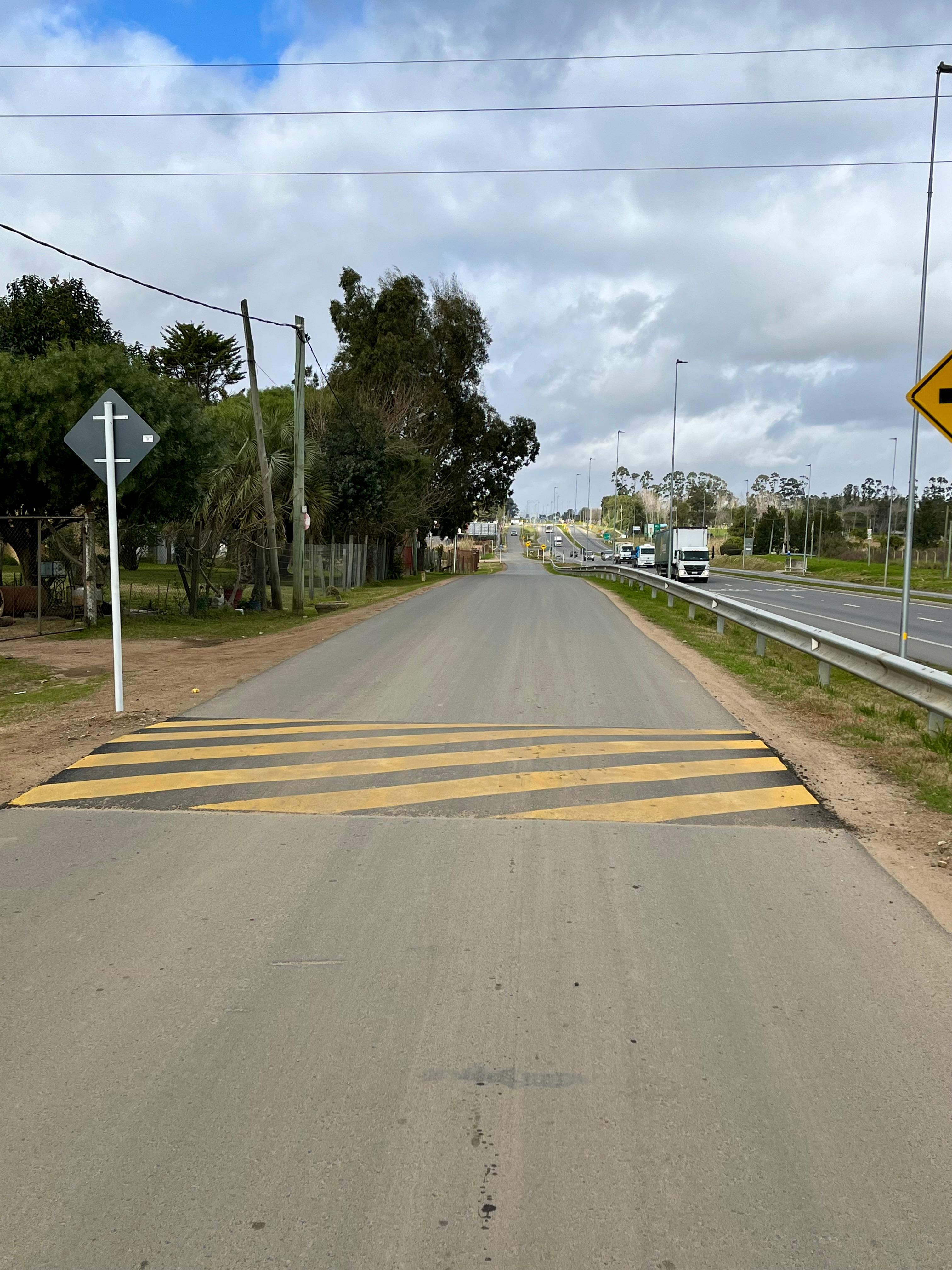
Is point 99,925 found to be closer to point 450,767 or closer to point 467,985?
point 467,985

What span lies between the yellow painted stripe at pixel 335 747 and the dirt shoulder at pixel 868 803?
659 mm

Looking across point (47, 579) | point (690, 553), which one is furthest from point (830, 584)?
point (47, 579)

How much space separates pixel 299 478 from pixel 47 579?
670 centimetres

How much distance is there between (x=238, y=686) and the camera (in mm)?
12516

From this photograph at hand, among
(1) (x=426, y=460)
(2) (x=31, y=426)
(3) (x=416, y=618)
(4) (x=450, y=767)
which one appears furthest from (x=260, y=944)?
(1) (x=426, y=460)

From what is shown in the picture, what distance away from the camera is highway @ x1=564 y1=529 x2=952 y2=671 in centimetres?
2177

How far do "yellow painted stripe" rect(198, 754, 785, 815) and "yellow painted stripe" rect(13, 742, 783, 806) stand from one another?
3 centimetres

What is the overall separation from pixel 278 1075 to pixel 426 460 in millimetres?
44841

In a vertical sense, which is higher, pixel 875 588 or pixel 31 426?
pixel 31 426

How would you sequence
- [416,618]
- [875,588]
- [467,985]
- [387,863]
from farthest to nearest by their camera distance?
[875,588]
[416,618]
[387,863]
[467,985]

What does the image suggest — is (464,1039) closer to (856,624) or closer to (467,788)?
(467,788)

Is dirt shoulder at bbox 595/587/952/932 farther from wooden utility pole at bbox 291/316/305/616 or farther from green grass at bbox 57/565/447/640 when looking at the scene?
wooden utility pole at bbox 291/316/305/616

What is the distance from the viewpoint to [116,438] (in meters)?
10.2

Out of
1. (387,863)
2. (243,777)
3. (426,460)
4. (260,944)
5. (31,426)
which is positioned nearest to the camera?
(260,944)
